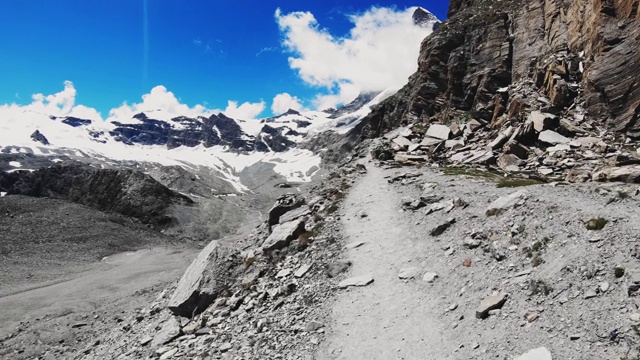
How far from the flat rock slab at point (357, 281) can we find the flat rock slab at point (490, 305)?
6433mm

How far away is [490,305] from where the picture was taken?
574 inches

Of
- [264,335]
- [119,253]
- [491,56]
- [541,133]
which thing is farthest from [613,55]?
[119,253]

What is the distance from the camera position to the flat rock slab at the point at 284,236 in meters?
28.1

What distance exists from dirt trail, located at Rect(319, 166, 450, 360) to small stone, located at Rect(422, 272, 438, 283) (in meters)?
0.39

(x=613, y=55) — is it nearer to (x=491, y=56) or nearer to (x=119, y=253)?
(x=491, y=56)

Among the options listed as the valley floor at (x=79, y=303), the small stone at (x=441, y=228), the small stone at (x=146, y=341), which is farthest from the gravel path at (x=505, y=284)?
the valley floor at (x=79, y=303)

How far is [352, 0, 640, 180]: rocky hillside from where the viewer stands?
4025 cm

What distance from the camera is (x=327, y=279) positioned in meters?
21.7

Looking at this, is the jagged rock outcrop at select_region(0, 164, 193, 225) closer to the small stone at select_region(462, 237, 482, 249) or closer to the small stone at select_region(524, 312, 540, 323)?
the small stone at select_region(462, 237, 482, 249)

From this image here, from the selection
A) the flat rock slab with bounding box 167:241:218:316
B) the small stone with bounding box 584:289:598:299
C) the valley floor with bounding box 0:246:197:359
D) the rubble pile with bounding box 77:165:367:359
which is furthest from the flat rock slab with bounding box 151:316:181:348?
the valley floor with bounding box 0:246:197:359

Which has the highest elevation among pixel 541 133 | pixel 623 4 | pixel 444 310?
pixel 623 4

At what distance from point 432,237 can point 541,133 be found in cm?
2653

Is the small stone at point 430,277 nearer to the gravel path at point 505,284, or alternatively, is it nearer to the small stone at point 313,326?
the gravel path at point 505,284

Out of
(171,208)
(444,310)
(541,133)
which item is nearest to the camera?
(444,310)
